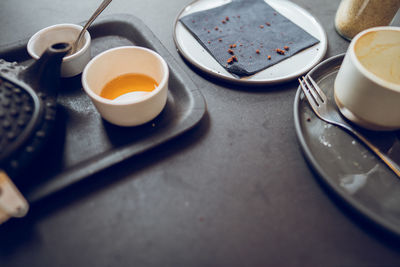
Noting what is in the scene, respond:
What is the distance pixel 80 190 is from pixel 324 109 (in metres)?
0.40

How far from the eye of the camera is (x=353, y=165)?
393mm

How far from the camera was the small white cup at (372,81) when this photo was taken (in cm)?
36

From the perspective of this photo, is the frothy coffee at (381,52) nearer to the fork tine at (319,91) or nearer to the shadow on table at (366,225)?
the fork tine at (319,91)

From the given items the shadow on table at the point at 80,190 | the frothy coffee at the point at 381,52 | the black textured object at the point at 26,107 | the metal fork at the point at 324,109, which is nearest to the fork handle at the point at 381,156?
the metal fork at the point at 324,109

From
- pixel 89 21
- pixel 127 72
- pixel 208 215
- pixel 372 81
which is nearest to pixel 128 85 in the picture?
pixel 127 72

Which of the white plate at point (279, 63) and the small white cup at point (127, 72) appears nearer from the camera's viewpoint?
the small white cup at point (127, 72)

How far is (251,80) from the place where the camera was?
0.49 m

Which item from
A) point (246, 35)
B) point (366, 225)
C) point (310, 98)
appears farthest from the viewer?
point (246, 35)

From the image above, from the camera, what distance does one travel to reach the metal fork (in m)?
0.41

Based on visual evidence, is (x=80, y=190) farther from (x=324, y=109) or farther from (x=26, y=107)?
(x=324, y=109)

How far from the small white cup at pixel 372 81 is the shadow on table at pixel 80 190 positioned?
219 mm

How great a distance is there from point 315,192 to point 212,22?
0.44 meters

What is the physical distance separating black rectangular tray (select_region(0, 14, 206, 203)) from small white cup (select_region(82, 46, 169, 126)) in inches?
1.0

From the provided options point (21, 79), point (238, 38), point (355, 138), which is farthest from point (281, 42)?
point (21, 79)
